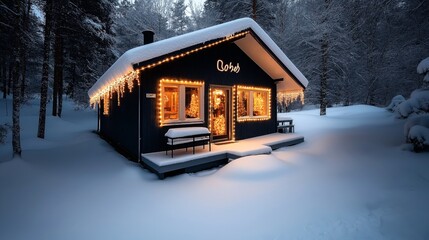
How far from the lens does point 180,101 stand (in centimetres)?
899

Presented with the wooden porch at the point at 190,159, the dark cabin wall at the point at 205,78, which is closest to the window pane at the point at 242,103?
the dark cabin wall at the point at 205,78

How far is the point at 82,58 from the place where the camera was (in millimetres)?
16859

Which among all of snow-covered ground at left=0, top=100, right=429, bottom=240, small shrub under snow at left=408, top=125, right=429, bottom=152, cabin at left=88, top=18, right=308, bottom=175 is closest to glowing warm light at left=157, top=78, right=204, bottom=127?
cabin at left=88, top=18, right=308, bottom=175

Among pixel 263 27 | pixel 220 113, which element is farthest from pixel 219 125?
pixel 263 27

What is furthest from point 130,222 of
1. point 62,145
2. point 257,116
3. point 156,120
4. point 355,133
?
point 355,133

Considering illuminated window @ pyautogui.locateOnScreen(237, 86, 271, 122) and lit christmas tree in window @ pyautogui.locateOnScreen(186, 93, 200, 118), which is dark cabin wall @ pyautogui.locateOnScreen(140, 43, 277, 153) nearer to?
illuminated window @ pyautogui.locateOnScreen(237, 86, 271, 122)

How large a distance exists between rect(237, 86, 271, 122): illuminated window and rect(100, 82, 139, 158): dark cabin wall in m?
4.86

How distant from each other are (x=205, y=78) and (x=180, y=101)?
1.58 metres

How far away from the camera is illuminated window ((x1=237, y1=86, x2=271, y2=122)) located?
452 inches

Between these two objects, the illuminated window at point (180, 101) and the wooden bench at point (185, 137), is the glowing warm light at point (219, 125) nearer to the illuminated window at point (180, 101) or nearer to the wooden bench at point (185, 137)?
the illuminated window at point (180, 101)

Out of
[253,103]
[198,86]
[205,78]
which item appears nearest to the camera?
[198,86]

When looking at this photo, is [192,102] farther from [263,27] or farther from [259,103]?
[263,27]

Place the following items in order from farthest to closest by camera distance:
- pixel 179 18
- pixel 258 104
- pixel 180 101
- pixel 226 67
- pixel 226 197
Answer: pixel 179 18 < pixel 258 104 < pixel 226 67 < pixel 180 101 < pixel 226 197

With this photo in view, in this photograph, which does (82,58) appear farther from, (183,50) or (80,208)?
(80,208)
